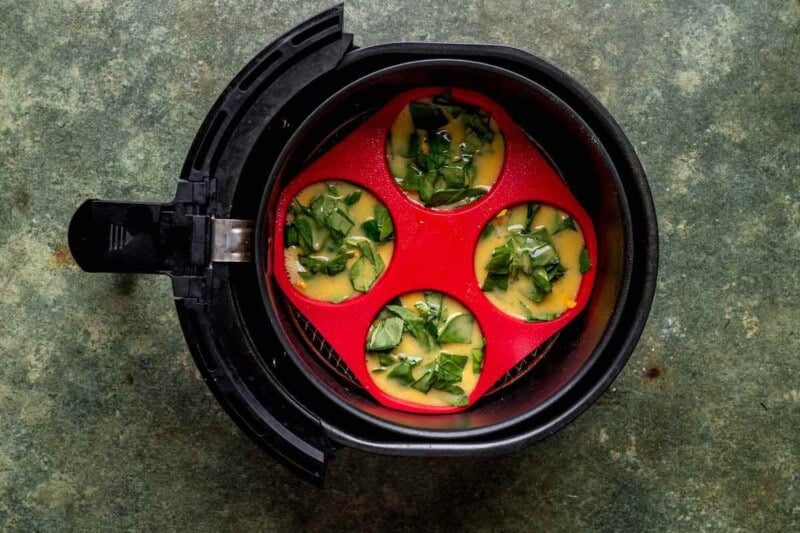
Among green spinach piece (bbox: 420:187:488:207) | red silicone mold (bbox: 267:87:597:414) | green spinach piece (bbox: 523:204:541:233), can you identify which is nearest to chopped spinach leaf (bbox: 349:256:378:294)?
red silicone mold (bbox: 267:87:597:414)

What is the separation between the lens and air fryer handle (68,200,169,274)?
0.94 m

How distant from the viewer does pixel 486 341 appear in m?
1.09

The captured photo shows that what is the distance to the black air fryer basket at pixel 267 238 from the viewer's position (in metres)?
0.94

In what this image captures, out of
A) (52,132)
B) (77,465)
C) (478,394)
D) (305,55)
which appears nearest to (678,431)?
(478,394)

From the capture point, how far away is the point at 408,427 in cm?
97

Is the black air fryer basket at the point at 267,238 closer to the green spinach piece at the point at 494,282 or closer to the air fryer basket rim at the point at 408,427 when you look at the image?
the air fryer basket rim at the point at 408,427

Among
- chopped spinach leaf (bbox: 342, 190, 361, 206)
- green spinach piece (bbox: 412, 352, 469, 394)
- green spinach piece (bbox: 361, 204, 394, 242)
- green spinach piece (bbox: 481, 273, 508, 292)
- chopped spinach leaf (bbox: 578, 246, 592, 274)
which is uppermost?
chopped spinach leaf (bbox: 342, 190, 361, 206)

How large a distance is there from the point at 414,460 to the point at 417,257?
31cm

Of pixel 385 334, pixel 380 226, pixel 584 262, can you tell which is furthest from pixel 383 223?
pixel 584 262

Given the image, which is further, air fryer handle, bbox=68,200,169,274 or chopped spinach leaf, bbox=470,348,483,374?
chopped spinach leaf, bbox=470,348,483,374

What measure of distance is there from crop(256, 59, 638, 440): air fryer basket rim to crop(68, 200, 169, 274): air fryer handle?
13cm

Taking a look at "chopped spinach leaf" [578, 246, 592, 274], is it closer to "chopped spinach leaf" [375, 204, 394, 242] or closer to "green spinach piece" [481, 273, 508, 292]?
"green spinach piece" [481, 273, 508, 292]

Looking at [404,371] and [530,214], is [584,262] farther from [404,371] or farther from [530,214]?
[404,371]

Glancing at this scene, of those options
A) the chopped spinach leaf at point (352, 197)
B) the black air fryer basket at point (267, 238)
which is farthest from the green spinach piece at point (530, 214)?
the chopped spinach leaf at point (352, 197)
